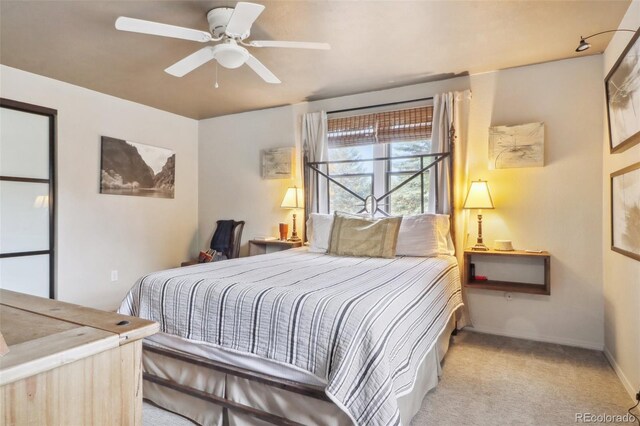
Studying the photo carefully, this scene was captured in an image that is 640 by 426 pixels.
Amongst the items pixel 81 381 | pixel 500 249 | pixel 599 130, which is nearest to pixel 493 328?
pixel 500 249

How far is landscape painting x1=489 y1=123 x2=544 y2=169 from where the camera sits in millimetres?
3098

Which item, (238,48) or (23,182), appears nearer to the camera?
(238,48)

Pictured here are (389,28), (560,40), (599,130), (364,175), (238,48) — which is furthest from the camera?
(364,175)

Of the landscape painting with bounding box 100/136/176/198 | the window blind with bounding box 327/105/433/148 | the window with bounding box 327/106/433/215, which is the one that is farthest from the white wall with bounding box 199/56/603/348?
the landscape painting with bounding box 100/136/176/198

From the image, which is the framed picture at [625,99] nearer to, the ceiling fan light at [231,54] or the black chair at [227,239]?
the ceiling fan light at [231,54]

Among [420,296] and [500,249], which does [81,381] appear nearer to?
[420,296]

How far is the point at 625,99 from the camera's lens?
7.24ft

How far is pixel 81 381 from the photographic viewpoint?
2.25 ft

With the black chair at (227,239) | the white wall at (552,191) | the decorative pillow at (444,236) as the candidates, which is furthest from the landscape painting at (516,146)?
the black chair at (227,239)

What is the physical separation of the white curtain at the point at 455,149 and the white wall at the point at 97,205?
A: 11.3 ft

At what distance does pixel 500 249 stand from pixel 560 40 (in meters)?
1.72

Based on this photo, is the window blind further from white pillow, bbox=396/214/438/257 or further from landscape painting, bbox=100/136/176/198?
landscape painting, bbox=100/136/176/198

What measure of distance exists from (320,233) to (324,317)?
1.93m

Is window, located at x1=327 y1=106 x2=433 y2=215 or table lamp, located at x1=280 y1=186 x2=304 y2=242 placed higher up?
window, located at x1=327 y1=106 x2=433 y2=215
